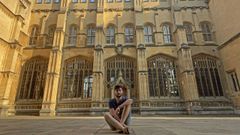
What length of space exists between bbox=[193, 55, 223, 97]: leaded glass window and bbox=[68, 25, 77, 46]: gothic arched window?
48.2 feet

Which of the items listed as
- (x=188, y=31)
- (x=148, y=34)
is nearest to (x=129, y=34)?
(x=148, y=34)

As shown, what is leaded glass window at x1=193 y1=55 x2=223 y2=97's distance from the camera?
59.0 feet

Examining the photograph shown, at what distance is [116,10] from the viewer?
2206 centimetres

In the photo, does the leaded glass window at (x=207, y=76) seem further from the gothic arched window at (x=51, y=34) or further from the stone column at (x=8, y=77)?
the stone column at (x=8, y=77)

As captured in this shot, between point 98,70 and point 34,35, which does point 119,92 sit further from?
point 34,35

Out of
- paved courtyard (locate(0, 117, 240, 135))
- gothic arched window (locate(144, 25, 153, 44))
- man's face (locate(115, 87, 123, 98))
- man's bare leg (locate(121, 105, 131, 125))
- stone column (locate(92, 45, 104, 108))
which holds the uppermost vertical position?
gothic arched window (locate(144, 25, 153, 44))

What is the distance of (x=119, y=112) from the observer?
4.35m

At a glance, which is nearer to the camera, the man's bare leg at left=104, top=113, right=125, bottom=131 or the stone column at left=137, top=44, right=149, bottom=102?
the man's bare leg at left=104, top=113, right=125, bottom=131

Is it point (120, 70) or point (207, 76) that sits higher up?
point (120, 70)

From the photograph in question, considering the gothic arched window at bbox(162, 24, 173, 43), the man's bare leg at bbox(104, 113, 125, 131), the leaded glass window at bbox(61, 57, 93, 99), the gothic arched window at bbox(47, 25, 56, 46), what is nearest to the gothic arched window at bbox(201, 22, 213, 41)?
the gothic arched window at bbox(162, 24, 173, 43)

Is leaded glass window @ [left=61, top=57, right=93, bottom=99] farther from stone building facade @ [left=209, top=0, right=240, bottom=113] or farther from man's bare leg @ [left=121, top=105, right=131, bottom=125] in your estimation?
stone building facade @ [left=209, top=0, right=240, bottom=113]

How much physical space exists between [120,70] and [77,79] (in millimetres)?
5014

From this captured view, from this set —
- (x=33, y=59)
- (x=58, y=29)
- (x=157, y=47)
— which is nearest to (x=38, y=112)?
(x=33, y=59)

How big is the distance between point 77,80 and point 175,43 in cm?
1224
